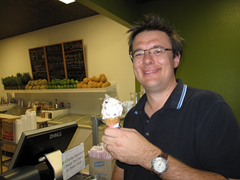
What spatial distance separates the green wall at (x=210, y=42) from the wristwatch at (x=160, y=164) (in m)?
2.65

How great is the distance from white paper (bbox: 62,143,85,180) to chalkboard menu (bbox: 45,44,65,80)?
3851 millimetres

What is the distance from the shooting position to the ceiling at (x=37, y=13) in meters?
3.62

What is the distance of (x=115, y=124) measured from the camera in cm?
97

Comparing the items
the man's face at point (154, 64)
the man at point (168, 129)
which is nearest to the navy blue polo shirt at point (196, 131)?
the man at point (168, 129)

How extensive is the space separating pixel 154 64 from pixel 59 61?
13.8 feet

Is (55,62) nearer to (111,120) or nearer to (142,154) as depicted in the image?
(111,120)

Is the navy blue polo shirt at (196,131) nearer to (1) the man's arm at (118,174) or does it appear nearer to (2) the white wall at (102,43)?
(1) the man's arm at (118,174)

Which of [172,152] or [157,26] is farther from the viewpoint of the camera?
[157,26]

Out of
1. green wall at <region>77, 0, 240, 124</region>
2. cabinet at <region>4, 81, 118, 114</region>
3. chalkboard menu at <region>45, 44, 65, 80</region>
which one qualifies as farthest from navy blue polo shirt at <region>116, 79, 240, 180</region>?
chalkboard menu at <region>45, 44, 65, 80</region>

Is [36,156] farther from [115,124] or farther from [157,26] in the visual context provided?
[157,26]

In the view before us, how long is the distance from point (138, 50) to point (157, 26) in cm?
24

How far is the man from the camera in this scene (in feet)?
2.72

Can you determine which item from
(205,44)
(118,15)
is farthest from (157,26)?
(205,44)

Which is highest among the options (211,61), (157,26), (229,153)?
(157,26)
